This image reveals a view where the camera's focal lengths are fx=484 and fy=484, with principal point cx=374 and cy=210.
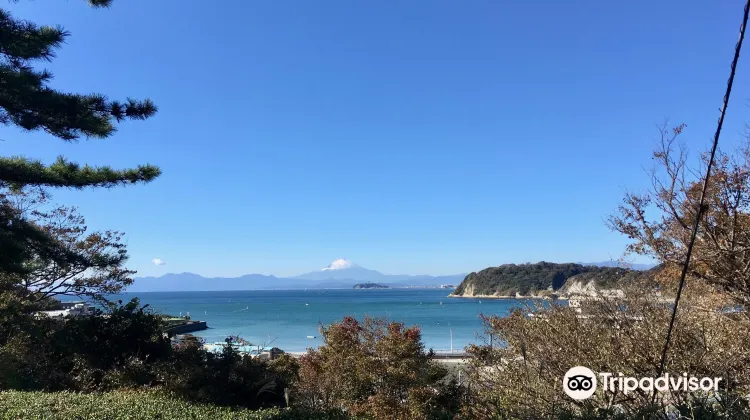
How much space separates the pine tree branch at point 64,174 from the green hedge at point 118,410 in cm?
282

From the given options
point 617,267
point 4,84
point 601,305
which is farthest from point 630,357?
point 4,84

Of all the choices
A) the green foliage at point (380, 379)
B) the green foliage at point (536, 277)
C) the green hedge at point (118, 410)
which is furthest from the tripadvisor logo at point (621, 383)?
the green foliage at point (380, 379)

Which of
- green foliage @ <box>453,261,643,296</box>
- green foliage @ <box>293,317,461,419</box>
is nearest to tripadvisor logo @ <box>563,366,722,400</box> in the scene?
green foliage @ <box>453,261,643,296</box>

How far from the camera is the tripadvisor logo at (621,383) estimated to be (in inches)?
184

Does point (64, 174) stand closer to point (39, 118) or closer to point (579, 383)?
point (39, 118)

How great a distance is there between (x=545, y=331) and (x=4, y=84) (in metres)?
7.12

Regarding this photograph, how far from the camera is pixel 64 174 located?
22.1ft

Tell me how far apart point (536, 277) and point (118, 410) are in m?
32.4

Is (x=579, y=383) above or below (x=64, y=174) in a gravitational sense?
below

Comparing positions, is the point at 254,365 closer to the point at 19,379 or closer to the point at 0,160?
the point at 19,379

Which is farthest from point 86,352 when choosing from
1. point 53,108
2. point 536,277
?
point 536,277

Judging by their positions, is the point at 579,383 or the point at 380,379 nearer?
the point at 579,383

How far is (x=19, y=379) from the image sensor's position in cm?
853

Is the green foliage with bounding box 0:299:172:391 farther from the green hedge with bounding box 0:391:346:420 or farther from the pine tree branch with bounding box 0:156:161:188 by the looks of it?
the pine tree branch with bounding box 0:156:161:188
